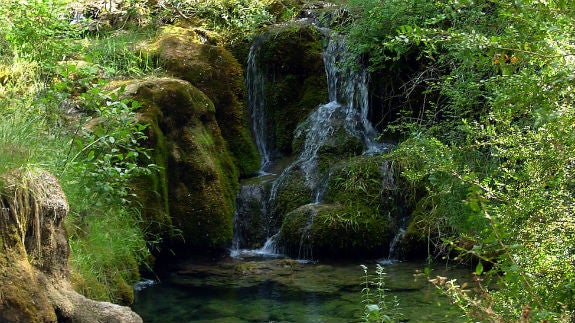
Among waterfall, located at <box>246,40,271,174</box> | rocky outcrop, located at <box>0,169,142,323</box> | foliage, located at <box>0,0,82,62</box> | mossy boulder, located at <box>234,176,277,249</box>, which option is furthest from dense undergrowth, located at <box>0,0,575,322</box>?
mossy boulder, located at <box>234,176,277,249</box>

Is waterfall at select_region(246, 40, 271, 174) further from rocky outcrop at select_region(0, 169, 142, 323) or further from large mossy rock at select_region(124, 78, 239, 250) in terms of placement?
rocky outcrop at select_region(0, 169, 142, 323)

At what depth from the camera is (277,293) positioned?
747cm

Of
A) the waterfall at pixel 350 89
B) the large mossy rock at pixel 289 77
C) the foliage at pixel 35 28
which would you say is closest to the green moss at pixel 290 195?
the waterfall at pixel 350 89

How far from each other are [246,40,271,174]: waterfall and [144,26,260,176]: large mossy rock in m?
0.24

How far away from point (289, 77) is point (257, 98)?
2.10ft

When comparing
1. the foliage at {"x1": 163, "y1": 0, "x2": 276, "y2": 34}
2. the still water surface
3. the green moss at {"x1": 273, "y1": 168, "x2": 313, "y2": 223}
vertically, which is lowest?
the still water surface

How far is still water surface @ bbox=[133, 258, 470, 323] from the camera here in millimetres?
6594

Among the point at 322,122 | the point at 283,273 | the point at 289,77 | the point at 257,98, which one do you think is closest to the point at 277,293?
the point at 283,273

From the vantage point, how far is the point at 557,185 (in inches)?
136

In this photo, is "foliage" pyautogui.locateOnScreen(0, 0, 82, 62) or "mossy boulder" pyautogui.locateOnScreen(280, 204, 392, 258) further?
"mossy boulder" pyautogui.locateOnScreen(280, 204, 392, 258)

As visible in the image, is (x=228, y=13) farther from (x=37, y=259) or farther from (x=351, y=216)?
(x=37, y=259)

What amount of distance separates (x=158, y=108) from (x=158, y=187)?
1100 millimetres

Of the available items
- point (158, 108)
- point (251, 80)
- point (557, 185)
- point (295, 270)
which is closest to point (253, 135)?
point (251, 80)

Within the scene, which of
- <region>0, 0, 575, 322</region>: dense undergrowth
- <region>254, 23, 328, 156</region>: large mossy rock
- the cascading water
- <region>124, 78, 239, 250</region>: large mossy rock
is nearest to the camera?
<region>0, 0, 575, 322</region>: dense undergrowth
